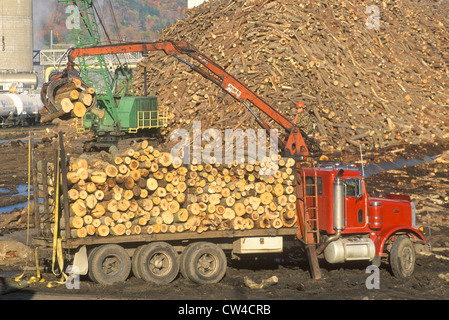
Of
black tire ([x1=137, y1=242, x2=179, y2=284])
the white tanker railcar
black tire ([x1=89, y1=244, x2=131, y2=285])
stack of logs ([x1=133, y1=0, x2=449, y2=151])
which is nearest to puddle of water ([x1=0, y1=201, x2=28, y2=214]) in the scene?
stack of logs ([x1=133, y1=0, x2=449, y2=151])

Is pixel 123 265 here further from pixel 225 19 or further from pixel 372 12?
pixel 372 12

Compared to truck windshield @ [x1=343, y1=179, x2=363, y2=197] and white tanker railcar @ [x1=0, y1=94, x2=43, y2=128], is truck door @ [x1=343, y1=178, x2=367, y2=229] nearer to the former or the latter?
truck windshield @ [x1=343, y1=179, x2=363, y2=197]

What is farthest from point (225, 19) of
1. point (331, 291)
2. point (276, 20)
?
point (331, 291)

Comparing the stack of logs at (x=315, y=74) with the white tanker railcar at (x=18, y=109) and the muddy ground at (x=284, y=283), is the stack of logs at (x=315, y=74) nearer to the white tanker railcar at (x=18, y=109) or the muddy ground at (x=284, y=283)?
the muddy ground at (x=284, y=283)

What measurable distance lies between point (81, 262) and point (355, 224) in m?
6.30

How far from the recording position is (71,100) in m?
21.1

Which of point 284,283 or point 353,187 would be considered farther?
A: point 353,187

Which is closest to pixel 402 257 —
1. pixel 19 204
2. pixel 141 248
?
pixel 141 248

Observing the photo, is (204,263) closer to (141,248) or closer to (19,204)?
(141,248)

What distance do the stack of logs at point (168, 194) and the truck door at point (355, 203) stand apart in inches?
51.7

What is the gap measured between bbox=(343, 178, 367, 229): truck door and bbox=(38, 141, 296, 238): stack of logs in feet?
4.31
